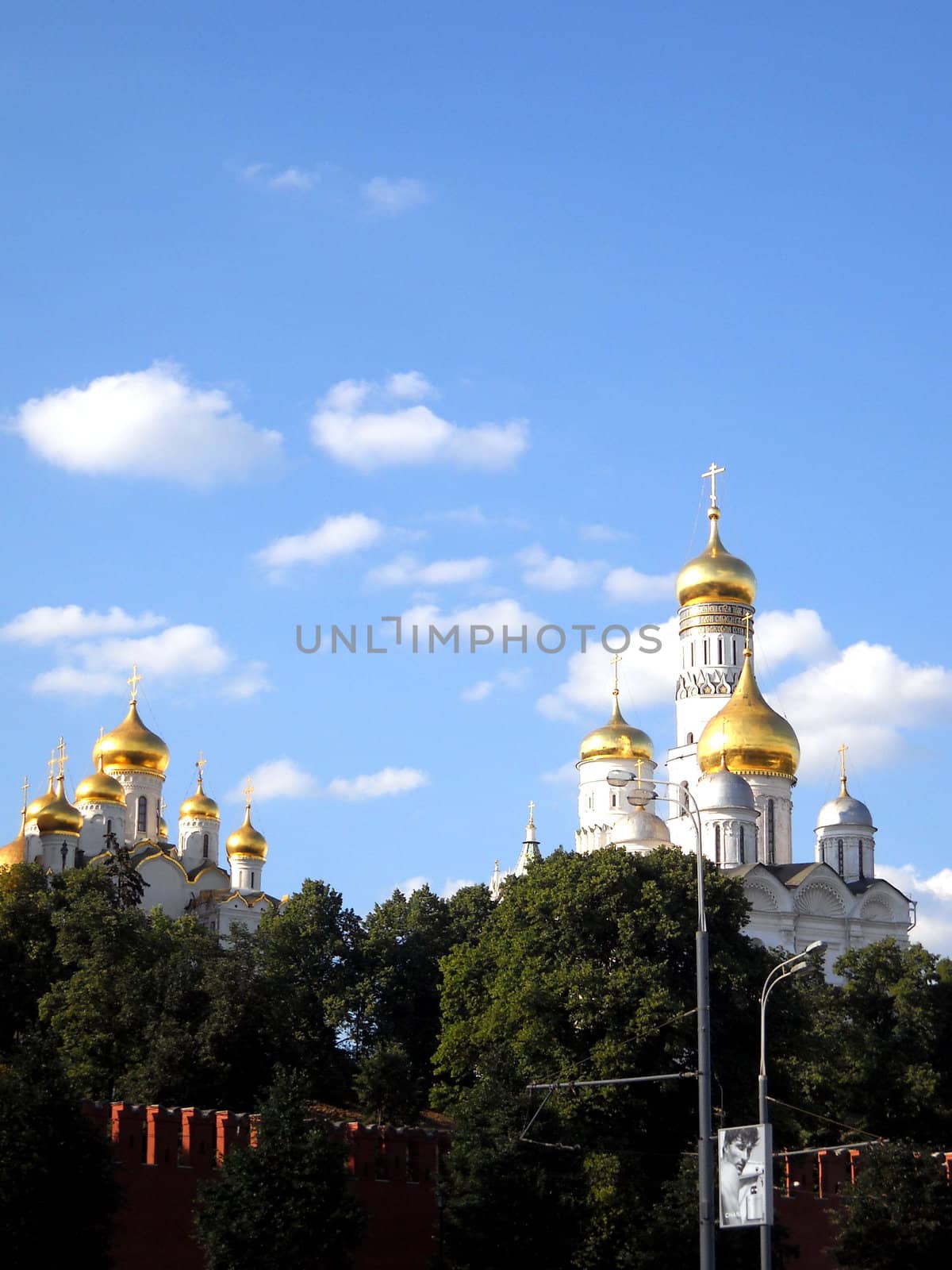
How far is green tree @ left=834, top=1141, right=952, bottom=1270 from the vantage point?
3559 centimetres

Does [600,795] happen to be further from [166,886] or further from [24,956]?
[24,956]

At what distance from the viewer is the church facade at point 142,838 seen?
2862 inches

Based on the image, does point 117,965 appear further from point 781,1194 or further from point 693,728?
point 693,728

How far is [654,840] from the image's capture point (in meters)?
68.2

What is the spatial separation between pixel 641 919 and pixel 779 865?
96.6 feet

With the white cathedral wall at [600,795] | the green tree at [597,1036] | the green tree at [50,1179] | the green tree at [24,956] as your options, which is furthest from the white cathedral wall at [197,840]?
the green tree at [50,1179]

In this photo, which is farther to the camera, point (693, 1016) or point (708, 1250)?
point (693, 1016)

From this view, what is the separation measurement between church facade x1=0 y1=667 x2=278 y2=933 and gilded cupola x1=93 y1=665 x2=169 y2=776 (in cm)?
3

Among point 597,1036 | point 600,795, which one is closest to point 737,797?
point 600,795

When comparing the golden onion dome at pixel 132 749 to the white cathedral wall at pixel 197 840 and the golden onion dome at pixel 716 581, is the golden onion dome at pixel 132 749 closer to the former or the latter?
the white cathedral wall at pixel 197 840

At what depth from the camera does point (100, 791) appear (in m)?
76.1

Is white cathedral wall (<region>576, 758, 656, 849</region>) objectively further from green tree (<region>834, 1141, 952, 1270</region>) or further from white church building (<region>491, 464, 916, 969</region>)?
green tree (<region>834, 1141, 952, 1270</region>)

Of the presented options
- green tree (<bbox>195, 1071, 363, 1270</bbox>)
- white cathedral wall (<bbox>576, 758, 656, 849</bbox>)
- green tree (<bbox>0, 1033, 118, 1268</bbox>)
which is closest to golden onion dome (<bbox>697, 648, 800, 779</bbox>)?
white cathedral wall (<bbox>576, 758, 656, 849</bbox>)

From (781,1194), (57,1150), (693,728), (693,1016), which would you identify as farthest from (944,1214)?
(693,728)
